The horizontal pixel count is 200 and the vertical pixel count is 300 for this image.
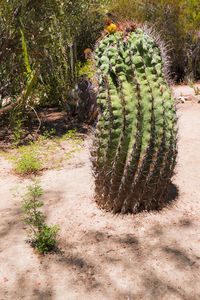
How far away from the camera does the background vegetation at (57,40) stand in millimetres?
5578

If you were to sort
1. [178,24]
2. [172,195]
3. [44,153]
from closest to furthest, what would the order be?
1. [172,195]
2. [44,153]
3. [178,24]

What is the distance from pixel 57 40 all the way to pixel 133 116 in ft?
17.4

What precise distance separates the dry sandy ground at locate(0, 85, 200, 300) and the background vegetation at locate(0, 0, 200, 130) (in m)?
1.90

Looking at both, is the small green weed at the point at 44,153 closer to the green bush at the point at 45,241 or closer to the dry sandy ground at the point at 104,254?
the dry sandy ground at the point at 104,254

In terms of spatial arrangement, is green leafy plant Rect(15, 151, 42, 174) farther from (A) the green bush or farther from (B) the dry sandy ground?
(A) the green bush

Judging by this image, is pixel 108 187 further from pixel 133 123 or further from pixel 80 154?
pixel 80 154

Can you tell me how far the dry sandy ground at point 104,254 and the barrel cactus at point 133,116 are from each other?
13.7 inches

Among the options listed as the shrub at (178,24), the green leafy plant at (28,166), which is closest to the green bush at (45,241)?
the green leafy plant at (28,166)

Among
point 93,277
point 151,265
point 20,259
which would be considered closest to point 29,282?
point 20,259

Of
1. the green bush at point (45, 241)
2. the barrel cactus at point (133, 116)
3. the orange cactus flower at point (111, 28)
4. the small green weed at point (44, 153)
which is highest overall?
the orange cactus flower at point (111, 28)

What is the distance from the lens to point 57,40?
7.11m

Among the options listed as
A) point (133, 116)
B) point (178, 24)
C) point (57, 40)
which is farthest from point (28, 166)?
point (178, 24)

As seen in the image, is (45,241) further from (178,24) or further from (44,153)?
(178,24)

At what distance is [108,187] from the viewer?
9.07 ft
